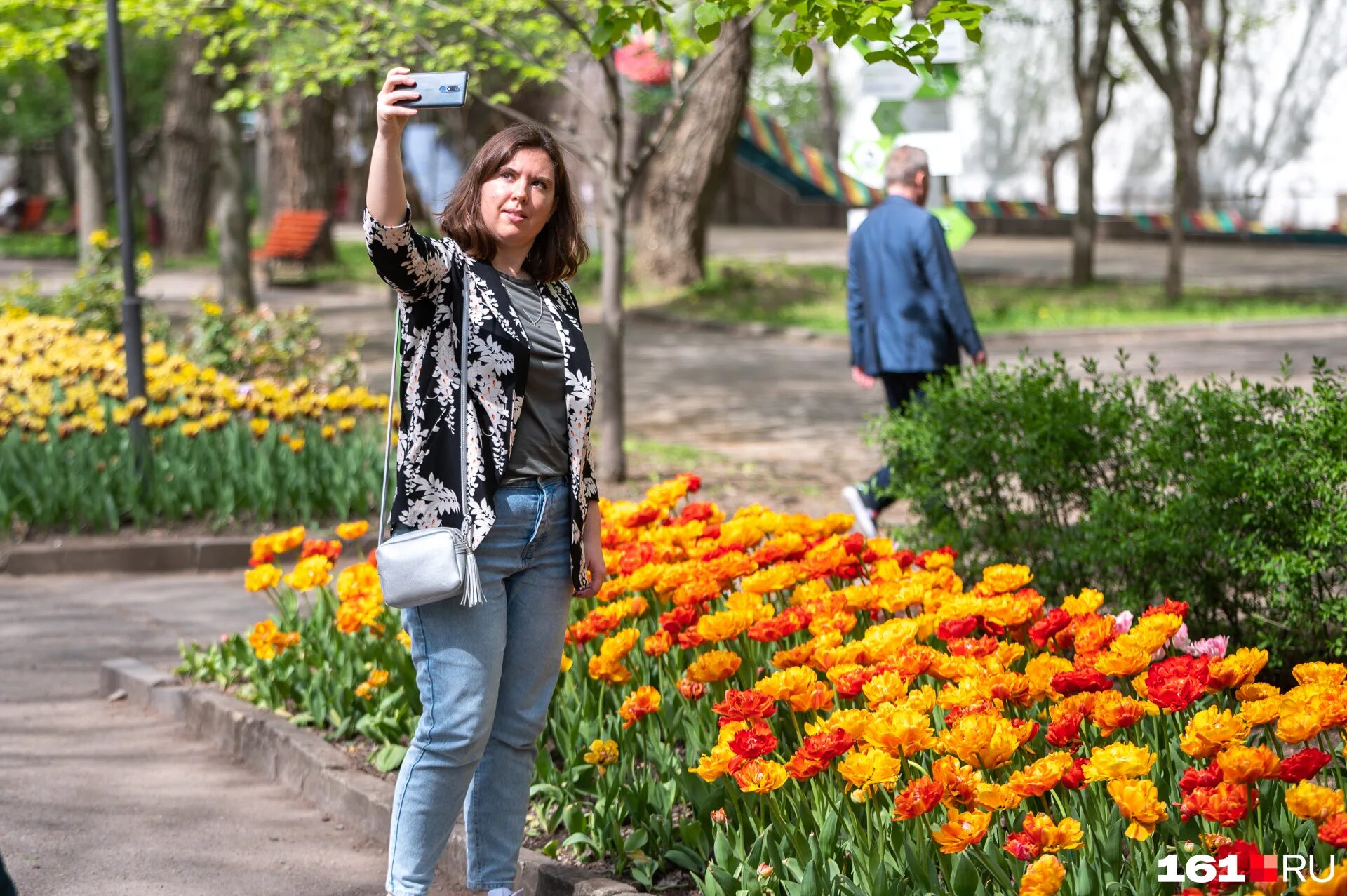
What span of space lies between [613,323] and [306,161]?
68.7ft

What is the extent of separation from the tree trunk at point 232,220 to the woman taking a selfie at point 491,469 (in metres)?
14.5

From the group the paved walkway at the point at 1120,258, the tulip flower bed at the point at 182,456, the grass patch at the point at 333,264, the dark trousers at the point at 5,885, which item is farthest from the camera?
the paved walkway at the point at 1120,258

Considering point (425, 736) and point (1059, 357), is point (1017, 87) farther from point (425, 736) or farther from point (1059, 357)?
point (425, 736)

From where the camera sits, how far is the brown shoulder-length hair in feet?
11.2

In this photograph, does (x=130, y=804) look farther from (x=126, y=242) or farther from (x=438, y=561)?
(x=126, y=242)

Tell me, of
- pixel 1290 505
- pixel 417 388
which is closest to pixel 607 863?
pixel 417 388

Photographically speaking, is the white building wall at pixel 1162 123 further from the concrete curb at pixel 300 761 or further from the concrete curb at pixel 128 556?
the concrete curb at pixel 300 761

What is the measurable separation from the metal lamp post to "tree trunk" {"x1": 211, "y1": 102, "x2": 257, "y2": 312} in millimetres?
8577

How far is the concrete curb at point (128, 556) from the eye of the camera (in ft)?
26.6

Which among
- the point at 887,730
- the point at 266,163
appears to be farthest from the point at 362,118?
the point at 887,730

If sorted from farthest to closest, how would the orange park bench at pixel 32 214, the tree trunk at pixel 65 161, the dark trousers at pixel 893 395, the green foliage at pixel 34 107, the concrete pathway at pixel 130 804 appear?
1. the tree trunk at pixel 65 161
2. the orange park bench at pixel 32 214
3. the green foliage at pixel 34 107
4. the dark trousers at pixel 893 395
5. the concrete pathway at pixel 130 804

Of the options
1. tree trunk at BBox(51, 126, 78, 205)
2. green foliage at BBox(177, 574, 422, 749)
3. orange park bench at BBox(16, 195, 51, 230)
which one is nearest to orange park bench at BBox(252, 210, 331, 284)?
orange park bench at BBox(16, 195, 51, 230)

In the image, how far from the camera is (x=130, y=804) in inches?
192

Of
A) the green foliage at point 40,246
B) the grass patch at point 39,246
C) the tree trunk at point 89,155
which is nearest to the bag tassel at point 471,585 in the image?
the tree trunk at point 89,155
